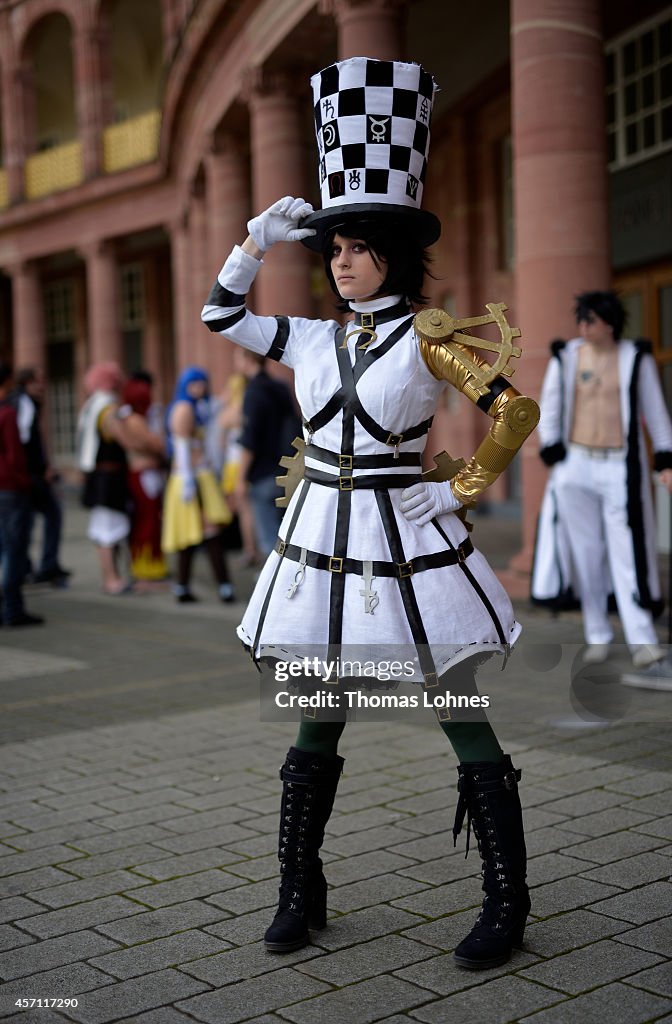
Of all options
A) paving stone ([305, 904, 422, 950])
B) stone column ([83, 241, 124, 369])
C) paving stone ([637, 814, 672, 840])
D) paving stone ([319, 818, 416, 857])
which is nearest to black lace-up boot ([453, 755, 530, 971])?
paving stone ([305, 904, 422, 950])

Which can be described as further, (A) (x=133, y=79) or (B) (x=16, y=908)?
(A) (x=133, y=79)

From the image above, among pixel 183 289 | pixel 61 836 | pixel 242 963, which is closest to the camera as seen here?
pixel 242 963

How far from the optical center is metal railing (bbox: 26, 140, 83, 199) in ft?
84.8

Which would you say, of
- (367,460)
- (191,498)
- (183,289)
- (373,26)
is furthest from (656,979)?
(183,289)

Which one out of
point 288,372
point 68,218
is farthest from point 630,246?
point 68,218

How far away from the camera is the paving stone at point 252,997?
291 cm

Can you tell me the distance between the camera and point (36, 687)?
22.9 feet

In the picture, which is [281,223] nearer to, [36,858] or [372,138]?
[372,138]

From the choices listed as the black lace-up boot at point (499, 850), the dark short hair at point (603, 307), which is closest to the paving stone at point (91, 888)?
the black lace-up boot at point (499, 850)

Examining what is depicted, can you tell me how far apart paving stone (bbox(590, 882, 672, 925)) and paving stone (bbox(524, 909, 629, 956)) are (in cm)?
4

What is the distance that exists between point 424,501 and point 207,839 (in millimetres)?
1645

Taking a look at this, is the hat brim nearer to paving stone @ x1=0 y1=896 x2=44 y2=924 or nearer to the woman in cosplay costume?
the woman in cosplay costume

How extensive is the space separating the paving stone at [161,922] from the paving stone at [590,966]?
93cm

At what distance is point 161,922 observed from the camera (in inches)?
138
